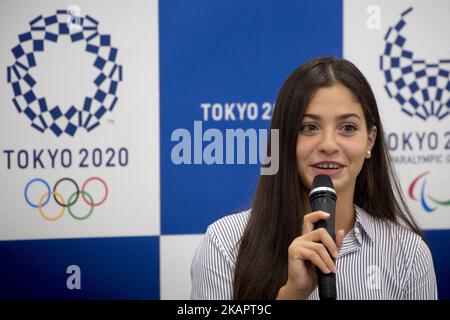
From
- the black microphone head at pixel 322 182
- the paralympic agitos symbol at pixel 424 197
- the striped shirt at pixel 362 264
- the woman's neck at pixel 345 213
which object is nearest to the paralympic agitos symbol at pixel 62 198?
the striped shirt at pixel 362 264

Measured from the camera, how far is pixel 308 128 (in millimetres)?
1134

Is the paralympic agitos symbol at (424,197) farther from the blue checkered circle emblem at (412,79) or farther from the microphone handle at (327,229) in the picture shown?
the microphone handle at (327,229)

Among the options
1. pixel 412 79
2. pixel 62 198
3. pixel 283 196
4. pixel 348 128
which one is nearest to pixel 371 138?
pixel 348 128

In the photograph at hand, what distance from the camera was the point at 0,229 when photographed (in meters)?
1.75

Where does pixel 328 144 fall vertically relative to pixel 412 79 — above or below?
below

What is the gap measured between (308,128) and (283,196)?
157 mm

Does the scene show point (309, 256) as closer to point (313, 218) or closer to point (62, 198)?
point (313, 218)

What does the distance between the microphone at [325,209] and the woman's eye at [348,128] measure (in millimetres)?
193

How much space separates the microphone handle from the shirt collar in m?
0.35

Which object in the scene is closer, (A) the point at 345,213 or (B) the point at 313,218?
(B) the point at 313,218

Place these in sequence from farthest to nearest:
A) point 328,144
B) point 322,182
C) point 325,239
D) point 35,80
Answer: point 35,80 < point 328,144 < point 322,182 < point 325,239

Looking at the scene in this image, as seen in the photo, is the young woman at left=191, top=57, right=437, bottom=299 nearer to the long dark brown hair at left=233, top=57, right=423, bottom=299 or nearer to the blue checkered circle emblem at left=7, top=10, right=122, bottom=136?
the long dark brown hair at left=233, top=57, right=423, bottom=299

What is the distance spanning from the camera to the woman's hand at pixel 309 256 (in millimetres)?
817
